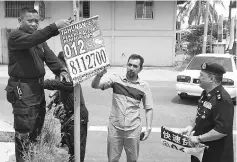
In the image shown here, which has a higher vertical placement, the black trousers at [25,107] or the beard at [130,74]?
the beard at [130,74]

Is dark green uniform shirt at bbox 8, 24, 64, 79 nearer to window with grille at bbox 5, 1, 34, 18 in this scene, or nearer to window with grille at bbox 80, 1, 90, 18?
window with grille at bbox 80, 1, 90, 18

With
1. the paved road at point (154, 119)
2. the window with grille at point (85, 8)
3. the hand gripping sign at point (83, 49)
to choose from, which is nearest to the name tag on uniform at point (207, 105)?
the hand gripping sign at point (83, 49)

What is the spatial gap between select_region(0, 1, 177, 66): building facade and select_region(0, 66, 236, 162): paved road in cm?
784

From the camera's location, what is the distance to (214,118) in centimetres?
259

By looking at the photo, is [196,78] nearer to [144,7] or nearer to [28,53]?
[28,53]

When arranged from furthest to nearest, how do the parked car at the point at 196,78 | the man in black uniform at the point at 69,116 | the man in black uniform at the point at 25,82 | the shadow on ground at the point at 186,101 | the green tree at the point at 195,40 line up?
the green tree at the point at 195,40
the shadow on ground at the point at 186,101
the parked car at the point at 196,78
the man in black uniform at the point at 69,116
the man in black uniform at the point at 25,82

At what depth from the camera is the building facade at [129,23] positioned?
62.7 ft

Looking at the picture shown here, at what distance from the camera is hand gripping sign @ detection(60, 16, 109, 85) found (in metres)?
2.45

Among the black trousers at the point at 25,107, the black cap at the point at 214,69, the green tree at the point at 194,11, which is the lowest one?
the black trousers at the point at 25,107

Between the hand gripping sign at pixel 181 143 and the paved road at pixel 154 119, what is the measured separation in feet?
6.23

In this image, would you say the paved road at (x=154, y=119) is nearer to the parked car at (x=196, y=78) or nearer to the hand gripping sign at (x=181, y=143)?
the parked car at (x=196, y=78)

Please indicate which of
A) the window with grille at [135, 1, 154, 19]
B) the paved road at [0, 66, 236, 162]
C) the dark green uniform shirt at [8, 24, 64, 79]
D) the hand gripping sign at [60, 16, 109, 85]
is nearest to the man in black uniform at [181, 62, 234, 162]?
the hand gripping sign at [60, 16, 109, 85]

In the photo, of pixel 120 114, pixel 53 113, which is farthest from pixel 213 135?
pixel 53 113

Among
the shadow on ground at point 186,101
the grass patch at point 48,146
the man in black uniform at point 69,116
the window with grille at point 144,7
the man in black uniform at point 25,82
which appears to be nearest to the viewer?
the man in black uniform at point 25,82
